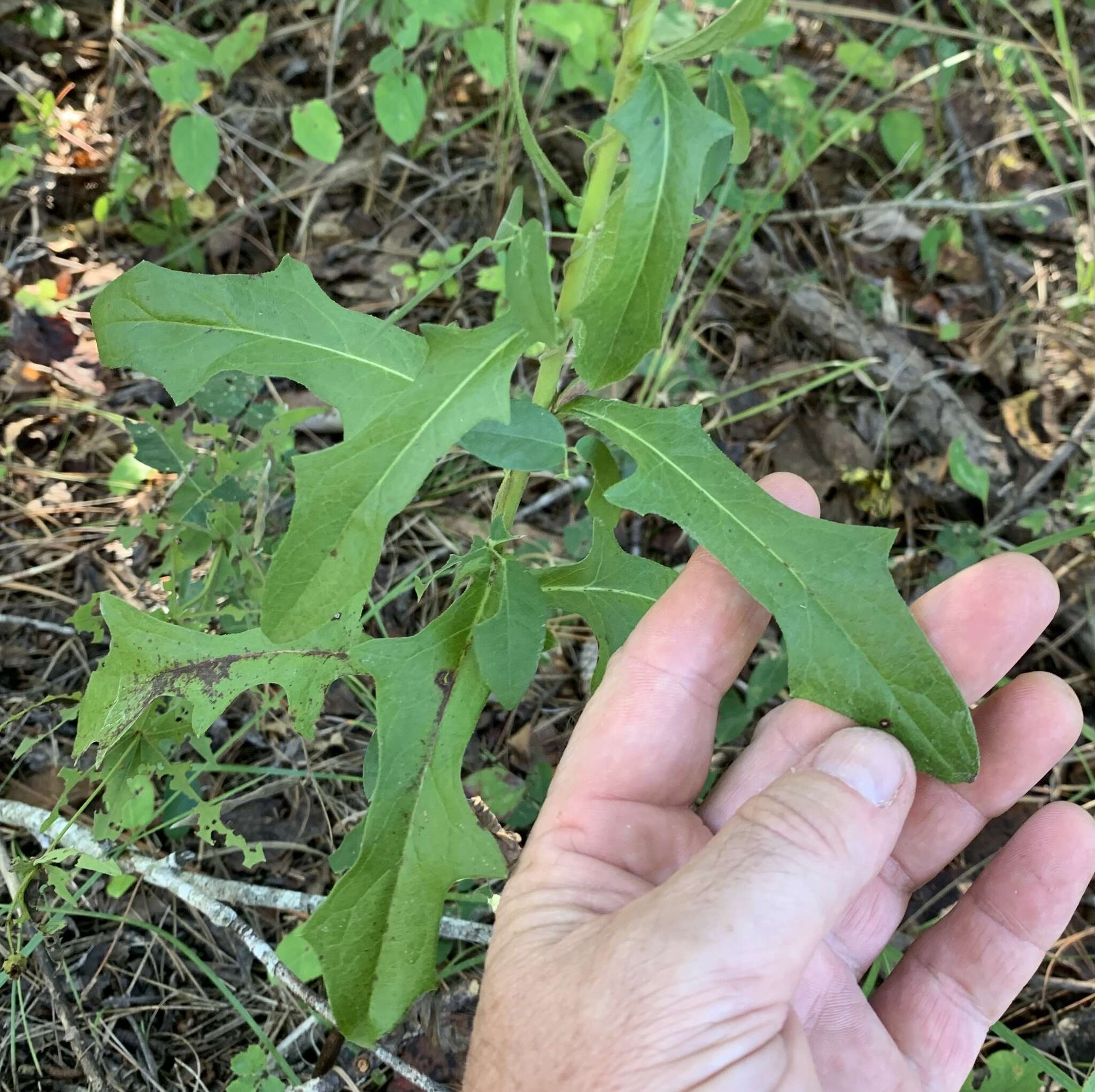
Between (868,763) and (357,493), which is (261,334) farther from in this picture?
(868,763)

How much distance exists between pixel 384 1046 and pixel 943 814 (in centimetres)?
152

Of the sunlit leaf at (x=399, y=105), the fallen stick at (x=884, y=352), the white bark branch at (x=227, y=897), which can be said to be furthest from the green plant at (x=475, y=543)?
the fallen stick at (x=884, y=352)

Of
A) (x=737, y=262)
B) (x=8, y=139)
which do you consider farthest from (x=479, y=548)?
(x=8, y=139)

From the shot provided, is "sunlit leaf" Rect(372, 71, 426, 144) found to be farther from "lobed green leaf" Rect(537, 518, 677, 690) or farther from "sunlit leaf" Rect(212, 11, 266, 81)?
"lobed green leaf" Rect(537, 518, 677, 690)

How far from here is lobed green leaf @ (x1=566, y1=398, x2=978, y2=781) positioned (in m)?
1.74

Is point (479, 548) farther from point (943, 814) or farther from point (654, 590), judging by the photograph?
point (943, 814)

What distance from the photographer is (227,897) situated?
2.39 meters

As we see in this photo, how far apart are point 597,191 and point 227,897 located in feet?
6.46

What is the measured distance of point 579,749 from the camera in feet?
6.95

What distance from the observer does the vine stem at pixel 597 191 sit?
5.31 ft

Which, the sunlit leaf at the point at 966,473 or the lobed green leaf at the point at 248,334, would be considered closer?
the lobed green leaf at the point at 248,334

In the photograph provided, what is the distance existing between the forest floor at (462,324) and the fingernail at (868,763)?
41.5 inches

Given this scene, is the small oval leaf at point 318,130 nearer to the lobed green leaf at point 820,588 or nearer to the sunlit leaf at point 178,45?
the sunlit leaf at point 178,45

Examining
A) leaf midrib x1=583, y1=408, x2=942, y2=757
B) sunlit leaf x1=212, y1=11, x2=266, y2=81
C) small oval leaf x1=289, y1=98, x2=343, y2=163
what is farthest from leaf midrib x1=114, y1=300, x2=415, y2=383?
sunlit leaf x1=212, y1=11, x2=266, y2=81
